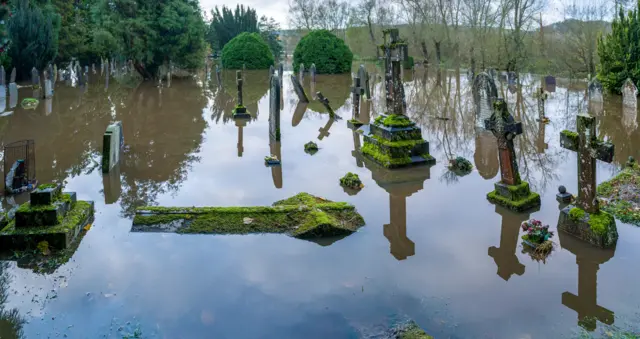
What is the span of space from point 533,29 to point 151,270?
37.6m

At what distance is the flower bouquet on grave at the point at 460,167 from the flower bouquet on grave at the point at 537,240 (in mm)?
4062

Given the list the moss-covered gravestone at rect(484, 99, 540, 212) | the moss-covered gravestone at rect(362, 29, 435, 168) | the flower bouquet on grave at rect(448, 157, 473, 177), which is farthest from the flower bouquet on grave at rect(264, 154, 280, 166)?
the moss-covered gravestone at rect(484, 99, 540, 212)

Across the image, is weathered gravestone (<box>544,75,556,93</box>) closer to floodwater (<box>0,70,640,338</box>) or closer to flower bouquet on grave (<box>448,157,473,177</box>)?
floodwater (<box>0,70,640,338</box>)

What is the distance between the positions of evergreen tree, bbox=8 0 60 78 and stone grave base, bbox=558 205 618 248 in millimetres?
31254

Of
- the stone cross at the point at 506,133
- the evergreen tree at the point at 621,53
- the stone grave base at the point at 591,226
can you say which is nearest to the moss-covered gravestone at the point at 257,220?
the stone cross at the point at 506,133

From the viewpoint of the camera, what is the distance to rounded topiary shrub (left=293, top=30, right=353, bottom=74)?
129ft

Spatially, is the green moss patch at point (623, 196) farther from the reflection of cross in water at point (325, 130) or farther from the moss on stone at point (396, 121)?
the reflection of cross in water at point (325, 130)

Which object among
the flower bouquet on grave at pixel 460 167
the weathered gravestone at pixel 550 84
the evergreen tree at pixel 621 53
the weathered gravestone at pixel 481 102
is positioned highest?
the evergreen tree at pixel 621 53

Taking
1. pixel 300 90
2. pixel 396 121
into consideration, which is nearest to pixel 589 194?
pixel 396 121

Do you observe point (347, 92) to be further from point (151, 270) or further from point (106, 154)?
point (151, 270)

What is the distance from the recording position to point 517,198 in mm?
8148

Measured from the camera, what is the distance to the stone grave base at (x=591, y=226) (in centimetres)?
649

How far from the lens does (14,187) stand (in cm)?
902

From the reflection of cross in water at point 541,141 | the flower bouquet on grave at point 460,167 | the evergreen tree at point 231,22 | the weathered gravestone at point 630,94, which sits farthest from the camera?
the evergreen tree at point 231,22
